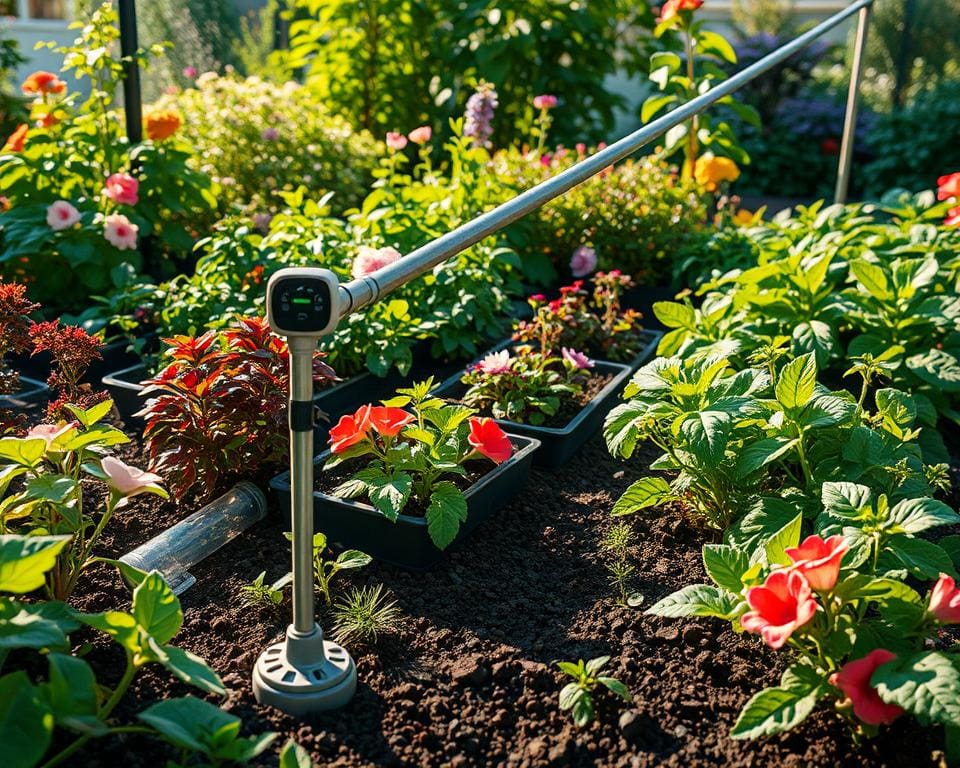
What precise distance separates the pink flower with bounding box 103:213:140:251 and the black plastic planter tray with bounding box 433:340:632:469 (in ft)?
4.50

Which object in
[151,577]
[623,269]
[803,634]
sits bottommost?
[623,269]

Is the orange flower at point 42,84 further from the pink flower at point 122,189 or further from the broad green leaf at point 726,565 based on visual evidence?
the broad green leaf at point 726,565

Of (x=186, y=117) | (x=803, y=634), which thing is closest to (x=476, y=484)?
(x=803, y=634)

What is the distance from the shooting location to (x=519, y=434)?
2.75m

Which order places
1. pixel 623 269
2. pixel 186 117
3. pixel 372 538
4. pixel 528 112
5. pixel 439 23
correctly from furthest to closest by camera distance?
pixel 439 23, pixel 528 112, pixel 186 117, pixel 623 269, pixel 372 538

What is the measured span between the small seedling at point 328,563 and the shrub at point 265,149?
290cm

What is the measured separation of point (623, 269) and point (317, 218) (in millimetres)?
1502

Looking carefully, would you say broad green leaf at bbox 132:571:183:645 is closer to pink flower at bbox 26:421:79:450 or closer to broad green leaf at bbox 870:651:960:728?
pink flower at bbox 26:421:79:450

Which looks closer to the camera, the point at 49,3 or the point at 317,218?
the point at 317,218

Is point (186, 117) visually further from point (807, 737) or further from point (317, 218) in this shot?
point (807, 737)

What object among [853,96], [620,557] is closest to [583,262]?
[853,96]

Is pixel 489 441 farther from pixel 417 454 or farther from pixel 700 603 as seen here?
pixel 700 603

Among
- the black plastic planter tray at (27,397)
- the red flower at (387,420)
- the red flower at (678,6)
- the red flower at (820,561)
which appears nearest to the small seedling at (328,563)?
the red flower at (387,420)

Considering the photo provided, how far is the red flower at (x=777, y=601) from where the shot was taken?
1497 millimetres
